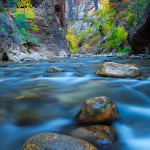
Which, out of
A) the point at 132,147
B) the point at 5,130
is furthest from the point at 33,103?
the point at 132,147

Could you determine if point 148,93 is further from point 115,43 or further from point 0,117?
point 115,43

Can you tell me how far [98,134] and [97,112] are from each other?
28 cm

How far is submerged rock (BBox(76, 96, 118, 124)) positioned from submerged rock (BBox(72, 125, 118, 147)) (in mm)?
104

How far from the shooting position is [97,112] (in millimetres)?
2148

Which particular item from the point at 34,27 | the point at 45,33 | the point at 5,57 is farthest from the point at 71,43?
the point at 5,57

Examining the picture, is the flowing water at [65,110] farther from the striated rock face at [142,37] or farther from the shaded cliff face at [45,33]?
the shaded cliff face at [45,33]

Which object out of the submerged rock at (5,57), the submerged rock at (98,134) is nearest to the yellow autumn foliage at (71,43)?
the submerged rock at (5,57)

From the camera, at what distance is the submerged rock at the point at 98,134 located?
186 cm

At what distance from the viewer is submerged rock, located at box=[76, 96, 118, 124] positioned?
2.13 meters

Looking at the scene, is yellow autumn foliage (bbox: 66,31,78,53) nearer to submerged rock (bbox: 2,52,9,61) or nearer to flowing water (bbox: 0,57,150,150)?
submerged rock (bbox: 2,52,9,61)

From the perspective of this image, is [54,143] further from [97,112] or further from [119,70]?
[119,70]

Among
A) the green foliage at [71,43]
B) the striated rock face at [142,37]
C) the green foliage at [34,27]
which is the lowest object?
the green foliage at [71,43]

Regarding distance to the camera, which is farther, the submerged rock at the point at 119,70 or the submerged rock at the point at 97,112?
the submerged rock at the point at 119,70

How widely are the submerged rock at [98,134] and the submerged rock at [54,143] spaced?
0.18 m
